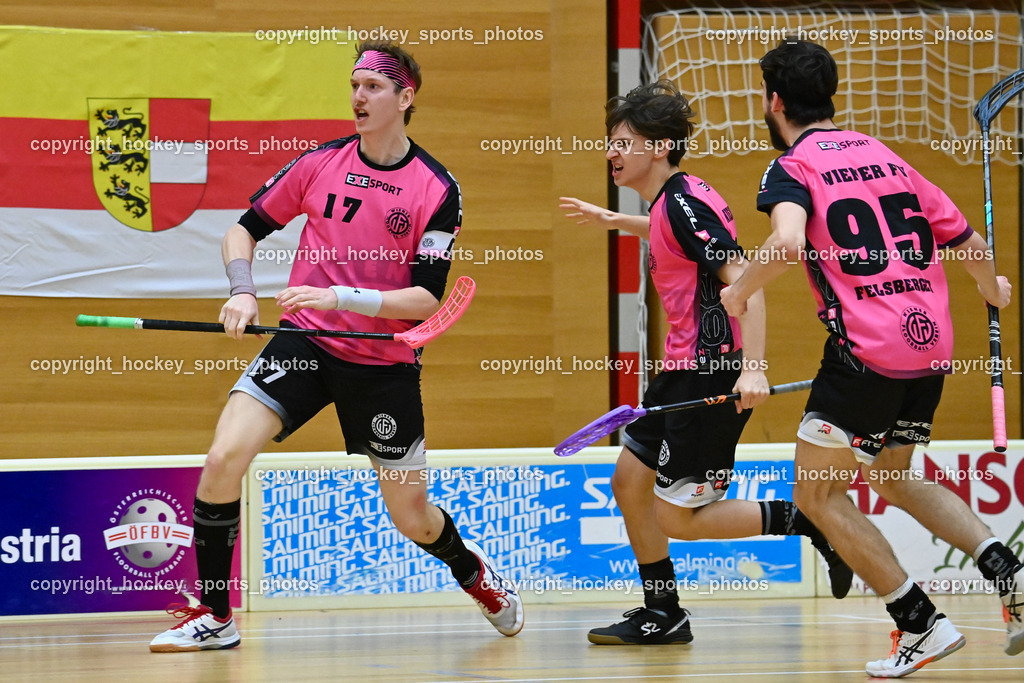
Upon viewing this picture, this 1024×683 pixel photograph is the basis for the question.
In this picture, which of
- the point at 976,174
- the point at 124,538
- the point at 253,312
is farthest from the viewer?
the point at 976,174

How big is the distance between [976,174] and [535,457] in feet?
9.93

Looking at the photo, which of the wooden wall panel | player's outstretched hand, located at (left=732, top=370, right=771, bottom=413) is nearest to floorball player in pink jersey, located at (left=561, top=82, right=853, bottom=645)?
player's outstretched hand, located at (left=732, top=370, right=771, bottom=413)

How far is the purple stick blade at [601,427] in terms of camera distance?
13.2 feet

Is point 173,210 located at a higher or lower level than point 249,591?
higher

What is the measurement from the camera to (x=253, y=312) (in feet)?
12.2

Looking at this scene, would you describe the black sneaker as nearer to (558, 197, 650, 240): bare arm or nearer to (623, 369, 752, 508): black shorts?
(623, 369, 752, 508): black shorts

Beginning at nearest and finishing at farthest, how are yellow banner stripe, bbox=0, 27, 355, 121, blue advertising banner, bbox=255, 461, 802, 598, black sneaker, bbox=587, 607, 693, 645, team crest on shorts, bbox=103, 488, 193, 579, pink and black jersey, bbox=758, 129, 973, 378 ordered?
pink and black jersey, bbox=758, 129, 973, 378
black sneaker, bbox=587, 607, 693, 645
team crest on shorts, bbox=103, 488, 193, 579
blue advertising banner, bbox=255, 461, 802, 598
yellow banner stripe, bbox=0, 27, 355, 121

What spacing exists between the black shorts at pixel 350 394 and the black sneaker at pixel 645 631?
856 mm

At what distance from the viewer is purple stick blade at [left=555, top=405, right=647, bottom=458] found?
4016mm

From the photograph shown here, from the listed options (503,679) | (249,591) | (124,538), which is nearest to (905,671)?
(503,679)

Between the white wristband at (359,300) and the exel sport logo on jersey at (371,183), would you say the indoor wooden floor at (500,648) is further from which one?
the exel sport logo on jersey at (371,183)

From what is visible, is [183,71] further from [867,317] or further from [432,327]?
[867,317]

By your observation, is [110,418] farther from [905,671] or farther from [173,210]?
[905,671]

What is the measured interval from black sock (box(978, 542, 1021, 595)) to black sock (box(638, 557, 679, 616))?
3.64 feet
